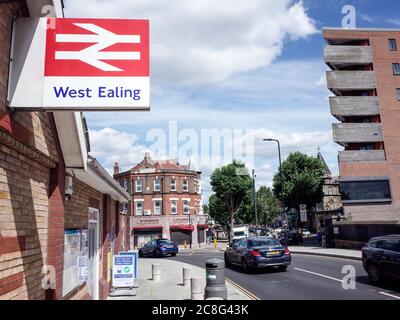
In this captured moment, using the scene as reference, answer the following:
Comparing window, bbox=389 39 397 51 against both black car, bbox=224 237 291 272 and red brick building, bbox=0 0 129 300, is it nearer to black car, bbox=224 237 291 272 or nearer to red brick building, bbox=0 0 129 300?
black car, bbox=224 237 291 272

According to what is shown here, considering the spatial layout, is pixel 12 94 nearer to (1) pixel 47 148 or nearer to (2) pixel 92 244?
(1) pixel 47 148

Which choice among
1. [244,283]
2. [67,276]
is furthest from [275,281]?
[67,276]

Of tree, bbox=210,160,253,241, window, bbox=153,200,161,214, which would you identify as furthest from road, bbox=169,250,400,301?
tree, bbox=210,160,253,241

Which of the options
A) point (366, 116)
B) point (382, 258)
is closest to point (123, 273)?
point (382, 258)

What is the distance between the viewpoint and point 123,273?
12.5m

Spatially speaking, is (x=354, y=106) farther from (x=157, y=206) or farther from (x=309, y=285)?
(x=309, y=285)

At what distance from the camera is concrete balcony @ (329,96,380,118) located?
39594 mm

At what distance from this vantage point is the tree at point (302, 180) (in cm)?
4481

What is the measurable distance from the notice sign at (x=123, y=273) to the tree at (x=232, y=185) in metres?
39.5

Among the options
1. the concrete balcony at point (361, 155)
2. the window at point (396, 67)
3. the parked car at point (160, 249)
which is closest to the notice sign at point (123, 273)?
the parked car at point (160, 249)

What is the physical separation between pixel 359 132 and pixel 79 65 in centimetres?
3964

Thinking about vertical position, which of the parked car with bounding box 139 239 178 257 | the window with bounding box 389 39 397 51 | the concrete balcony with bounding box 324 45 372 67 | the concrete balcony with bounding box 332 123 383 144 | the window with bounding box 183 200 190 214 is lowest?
the parked car with bounding box 139 239 178 257

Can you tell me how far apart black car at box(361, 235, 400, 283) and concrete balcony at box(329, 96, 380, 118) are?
97.2 ft

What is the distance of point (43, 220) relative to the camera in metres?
5.38
